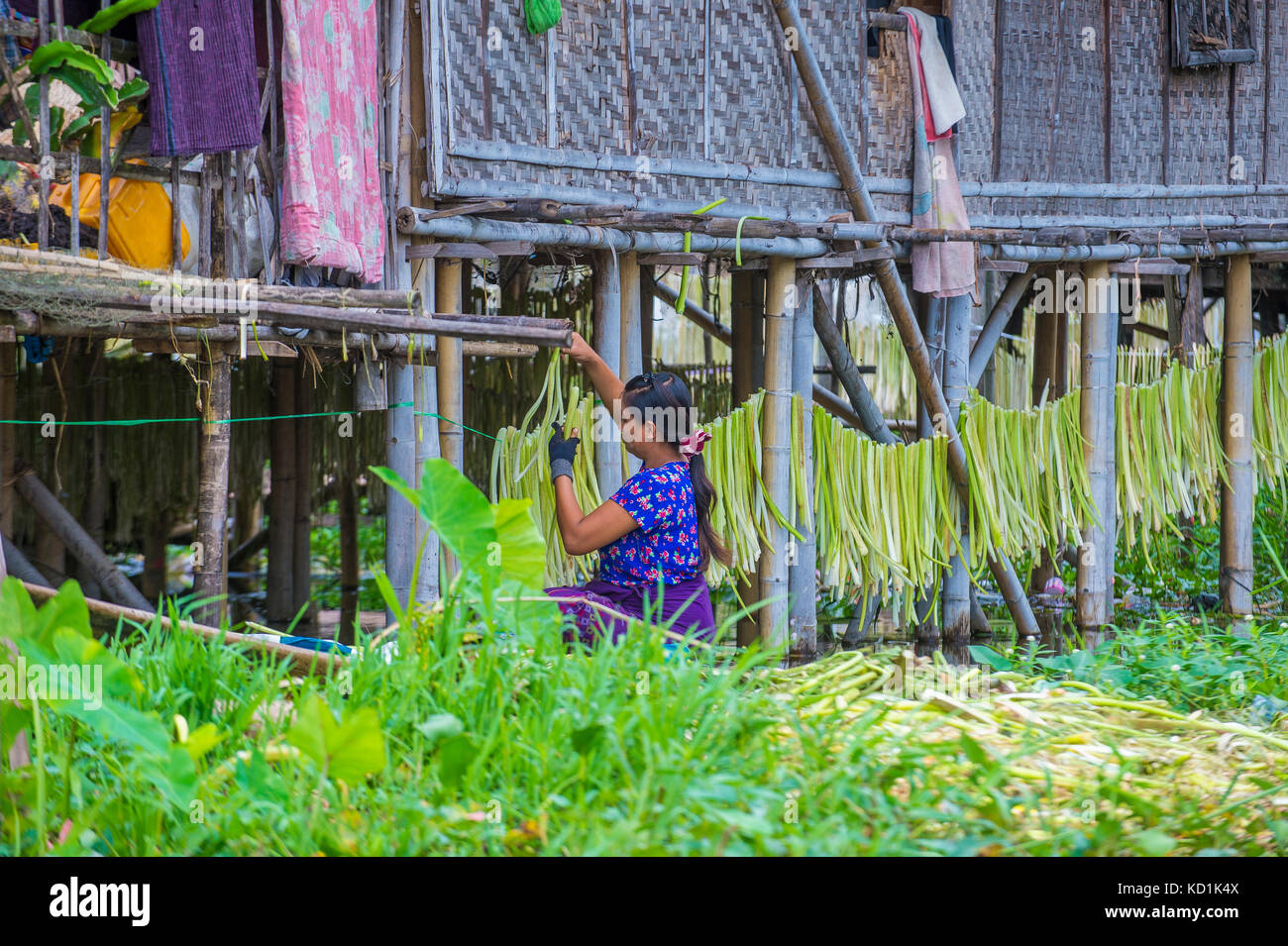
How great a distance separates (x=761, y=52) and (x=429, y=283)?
2.04 metres

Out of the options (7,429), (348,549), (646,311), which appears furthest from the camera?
(348,549)

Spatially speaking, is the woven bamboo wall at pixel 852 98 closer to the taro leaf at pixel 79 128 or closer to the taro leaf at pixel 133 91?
the taro leaf at pixel 133 91

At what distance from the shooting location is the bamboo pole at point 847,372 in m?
6.41

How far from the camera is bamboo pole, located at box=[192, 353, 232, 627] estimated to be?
4098 millimetres

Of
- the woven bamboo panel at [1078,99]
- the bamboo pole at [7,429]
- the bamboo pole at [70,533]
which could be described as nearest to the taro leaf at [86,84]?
the bamboo pole at [7,429]

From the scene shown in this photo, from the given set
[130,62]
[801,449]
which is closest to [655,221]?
[801,449]

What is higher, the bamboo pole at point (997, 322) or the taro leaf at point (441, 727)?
the bamboo pole at point (997, 322)

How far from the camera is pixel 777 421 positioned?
5.96 m

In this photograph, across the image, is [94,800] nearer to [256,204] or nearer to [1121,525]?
Answer: [256,204]

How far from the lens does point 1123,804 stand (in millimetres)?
2211

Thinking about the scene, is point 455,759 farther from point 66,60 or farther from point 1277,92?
point 1277,92

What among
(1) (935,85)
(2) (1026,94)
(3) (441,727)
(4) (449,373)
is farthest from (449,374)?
(2) (1026,94)

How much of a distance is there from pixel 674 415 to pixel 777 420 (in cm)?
250

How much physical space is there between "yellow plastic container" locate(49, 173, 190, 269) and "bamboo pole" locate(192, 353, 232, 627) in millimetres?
458
